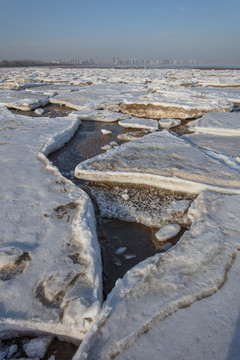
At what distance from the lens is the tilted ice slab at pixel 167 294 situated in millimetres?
1188

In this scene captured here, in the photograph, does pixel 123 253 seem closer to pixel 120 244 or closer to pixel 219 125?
pixel 120 244

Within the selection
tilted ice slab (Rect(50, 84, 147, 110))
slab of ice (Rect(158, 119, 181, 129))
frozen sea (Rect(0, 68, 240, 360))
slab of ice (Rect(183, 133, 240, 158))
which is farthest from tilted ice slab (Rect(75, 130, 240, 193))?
tilted ice slab (Rect(50, 84, 147, 110))

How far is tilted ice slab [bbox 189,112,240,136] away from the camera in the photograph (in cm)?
479

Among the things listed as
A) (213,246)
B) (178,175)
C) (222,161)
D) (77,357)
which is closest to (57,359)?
(77,357)

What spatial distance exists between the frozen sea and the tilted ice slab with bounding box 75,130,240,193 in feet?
0.05

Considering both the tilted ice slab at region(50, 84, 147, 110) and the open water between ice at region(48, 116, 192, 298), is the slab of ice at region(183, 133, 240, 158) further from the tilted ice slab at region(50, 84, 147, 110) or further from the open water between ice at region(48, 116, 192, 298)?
the tilted ice slab at region(50, 84, 147, 110)

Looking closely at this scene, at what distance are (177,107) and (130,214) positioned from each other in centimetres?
498

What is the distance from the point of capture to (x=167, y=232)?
2.22 meters

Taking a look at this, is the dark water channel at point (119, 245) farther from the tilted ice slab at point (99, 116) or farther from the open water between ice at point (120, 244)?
the tilted ice slab at point (99, 116)

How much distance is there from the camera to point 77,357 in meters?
1.14

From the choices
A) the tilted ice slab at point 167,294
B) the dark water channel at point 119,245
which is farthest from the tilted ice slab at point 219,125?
the tilted ice slab at point 167,294

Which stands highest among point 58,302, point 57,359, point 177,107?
point 177,107

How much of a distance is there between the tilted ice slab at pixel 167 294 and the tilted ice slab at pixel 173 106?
16.7ft

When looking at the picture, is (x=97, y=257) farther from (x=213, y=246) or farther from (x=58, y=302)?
(x=213, y=246)
